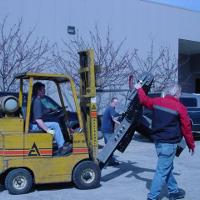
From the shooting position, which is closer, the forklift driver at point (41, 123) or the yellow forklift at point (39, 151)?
the yellow forklift at point (39, 151)

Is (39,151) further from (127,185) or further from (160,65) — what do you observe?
(160,65)

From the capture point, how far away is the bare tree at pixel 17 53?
64.0 feet

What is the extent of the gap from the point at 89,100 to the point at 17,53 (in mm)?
11505

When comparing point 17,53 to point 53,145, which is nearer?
point 53,145

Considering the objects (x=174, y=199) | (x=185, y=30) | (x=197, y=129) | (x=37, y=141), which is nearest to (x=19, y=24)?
(x=197, y=129)

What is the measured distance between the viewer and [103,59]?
23.1 m

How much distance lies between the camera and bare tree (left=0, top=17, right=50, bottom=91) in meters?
19.5

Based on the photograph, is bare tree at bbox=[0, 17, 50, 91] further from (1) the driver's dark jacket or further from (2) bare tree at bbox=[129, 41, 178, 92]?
(1) the driver's dark jacket

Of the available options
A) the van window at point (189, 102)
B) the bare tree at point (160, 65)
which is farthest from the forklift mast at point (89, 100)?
the bare tree at point (160, 65)

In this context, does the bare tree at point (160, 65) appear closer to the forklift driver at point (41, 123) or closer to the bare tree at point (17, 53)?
the bare tree at point (17, 53)

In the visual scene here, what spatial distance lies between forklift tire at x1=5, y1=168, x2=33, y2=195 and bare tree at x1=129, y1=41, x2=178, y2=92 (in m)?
16.6

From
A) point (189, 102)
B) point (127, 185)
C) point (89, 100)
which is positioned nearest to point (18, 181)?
point (89, 100)

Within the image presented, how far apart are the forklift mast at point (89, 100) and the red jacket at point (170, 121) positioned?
1.73m

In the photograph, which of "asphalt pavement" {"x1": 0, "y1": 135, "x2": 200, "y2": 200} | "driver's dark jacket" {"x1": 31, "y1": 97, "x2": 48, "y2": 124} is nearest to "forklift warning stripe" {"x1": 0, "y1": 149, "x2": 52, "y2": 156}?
"driver's dark jacket" {"x1": 31, "y1": 97, "x2": 48, "y2": 124}
